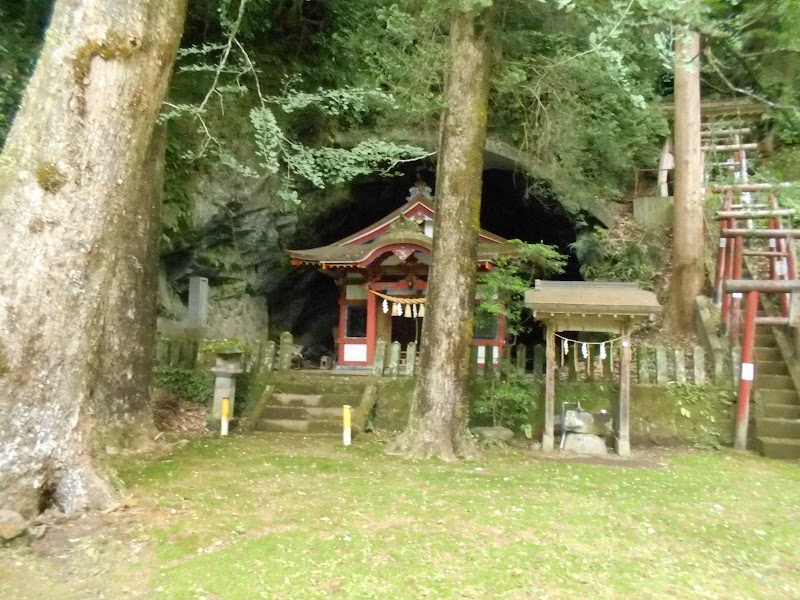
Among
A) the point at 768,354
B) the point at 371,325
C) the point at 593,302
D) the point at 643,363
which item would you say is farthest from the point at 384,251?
the point at 768,354

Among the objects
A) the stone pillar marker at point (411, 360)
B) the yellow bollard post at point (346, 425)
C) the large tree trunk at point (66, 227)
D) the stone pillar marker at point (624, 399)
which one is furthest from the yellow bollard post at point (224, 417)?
the stone pillar marker at point (624, 399)

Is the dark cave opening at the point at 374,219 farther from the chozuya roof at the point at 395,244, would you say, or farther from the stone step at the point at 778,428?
the stone step at the point at 778,428

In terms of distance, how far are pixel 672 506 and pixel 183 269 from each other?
421 inches

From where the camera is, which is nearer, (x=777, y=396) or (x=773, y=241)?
(x=777, y=396)

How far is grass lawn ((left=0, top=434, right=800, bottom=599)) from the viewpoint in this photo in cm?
372

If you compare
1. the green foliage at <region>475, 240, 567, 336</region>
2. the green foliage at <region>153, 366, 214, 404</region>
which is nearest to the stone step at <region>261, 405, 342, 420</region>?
the green foliage at <region>153, 366, 214, 404</region>

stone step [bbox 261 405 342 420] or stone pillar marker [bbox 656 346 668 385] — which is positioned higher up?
stone pillar marker [bbox 656 346 668 385]

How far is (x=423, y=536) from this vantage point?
446 centimetres

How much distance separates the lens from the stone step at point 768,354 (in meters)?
9.49

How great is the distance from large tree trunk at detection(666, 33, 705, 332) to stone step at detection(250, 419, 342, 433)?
672 cm

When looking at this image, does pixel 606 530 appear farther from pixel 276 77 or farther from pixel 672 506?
pixel 276 77

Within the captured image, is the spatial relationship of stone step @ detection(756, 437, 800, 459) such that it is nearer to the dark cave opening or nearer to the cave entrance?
the dark cave opening

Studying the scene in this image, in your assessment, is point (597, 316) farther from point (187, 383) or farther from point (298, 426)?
point (187, 383)

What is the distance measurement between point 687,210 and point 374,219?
886cm
